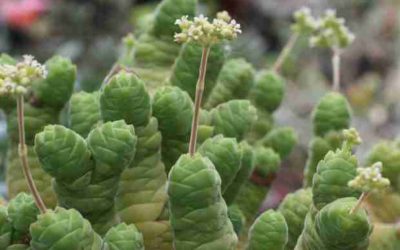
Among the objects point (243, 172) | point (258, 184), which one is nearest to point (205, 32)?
point (243, 172)

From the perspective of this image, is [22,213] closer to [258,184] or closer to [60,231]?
[60,231]

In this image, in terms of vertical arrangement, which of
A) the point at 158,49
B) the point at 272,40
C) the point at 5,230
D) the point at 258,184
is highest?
the point at 272,40

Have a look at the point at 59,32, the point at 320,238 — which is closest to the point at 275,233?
the point at 320,238

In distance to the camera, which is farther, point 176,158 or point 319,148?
point 319,148

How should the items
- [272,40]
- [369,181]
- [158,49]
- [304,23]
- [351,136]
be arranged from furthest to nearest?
[272,40], [304,23], [158,49], [351,136], [369,181]

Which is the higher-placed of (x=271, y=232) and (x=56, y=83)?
(x=56, y=83)

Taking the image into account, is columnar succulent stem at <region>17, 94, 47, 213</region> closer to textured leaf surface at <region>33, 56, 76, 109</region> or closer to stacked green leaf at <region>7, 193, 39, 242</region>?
stacked green leaf at <region>7, 193, 39, 242</region>
